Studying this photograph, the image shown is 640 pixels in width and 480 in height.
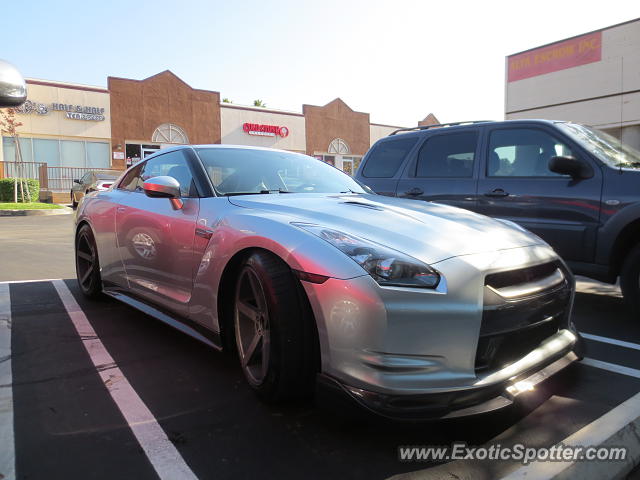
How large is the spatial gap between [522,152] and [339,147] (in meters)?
33.4

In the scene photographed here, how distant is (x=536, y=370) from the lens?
226 centimetres

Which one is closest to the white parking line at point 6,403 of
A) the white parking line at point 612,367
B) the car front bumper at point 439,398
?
the car front bumper at point 439,398

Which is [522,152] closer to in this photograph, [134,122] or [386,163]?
[386,163]

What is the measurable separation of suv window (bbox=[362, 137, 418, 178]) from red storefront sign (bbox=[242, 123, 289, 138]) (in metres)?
27.7

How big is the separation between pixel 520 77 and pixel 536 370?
23123 mm

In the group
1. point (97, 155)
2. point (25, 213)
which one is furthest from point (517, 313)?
point (97, 155)

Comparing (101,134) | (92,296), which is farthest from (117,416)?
(101,134)

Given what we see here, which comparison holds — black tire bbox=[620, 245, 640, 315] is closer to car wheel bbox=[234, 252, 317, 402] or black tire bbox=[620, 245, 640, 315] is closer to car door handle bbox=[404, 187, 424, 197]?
car door handle bbox=[404, 187, 424, 197]

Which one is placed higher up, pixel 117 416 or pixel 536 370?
pixel 536 370

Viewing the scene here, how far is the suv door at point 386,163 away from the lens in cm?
582

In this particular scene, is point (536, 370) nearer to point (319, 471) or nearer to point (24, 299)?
point (319, 471)

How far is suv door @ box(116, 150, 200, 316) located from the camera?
3.13 m

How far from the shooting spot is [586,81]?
1992 cm

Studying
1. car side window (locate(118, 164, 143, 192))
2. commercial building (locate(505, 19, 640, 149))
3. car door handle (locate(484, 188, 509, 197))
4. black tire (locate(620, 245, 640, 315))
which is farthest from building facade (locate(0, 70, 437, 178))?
black tire (locate(620, 245, 640, 315))
